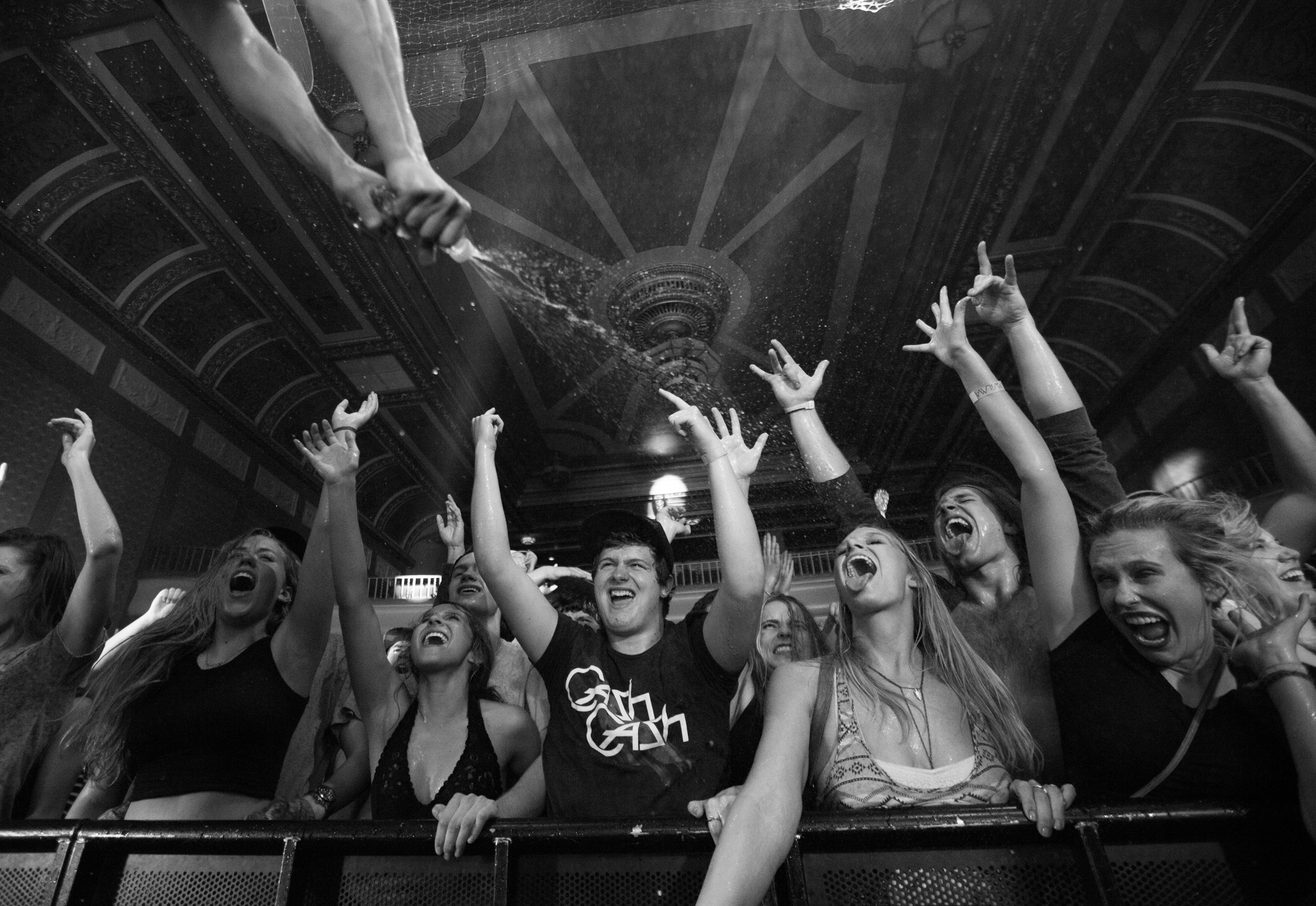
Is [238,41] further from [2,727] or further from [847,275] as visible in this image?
[847,275]

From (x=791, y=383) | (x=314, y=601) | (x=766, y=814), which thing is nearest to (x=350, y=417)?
(x=314, y=601)

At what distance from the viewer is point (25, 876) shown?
4.39ft

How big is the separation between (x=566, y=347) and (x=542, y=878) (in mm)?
8719

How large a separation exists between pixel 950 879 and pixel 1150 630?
70 centimetres

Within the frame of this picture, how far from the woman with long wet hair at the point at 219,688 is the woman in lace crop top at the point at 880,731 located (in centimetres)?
131

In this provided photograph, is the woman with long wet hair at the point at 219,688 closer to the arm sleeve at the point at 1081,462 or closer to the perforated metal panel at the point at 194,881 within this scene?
the perforated metal panel at the point at 194,881

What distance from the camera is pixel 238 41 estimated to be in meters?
1.05

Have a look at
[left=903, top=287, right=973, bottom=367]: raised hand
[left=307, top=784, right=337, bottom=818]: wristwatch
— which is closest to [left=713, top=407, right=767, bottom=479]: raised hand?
[left=903, top=287, right=973, bottom=367]: raised hand

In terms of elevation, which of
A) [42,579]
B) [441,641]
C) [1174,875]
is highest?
[42,579]

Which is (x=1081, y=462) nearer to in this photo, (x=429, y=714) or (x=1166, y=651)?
(x=1166, y=651)

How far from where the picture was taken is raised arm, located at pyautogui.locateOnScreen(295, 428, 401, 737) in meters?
2.10

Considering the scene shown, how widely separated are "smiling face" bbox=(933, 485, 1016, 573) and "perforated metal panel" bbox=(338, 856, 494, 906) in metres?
1.68

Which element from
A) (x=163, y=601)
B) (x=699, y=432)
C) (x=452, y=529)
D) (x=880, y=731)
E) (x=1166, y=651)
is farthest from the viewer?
(x=452, y=529)

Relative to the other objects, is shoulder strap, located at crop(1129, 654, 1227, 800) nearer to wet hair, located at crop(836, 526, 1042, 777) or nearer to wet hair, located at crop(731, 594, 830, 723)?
wet hair, located at crop(836, 526, 1042, 777)
